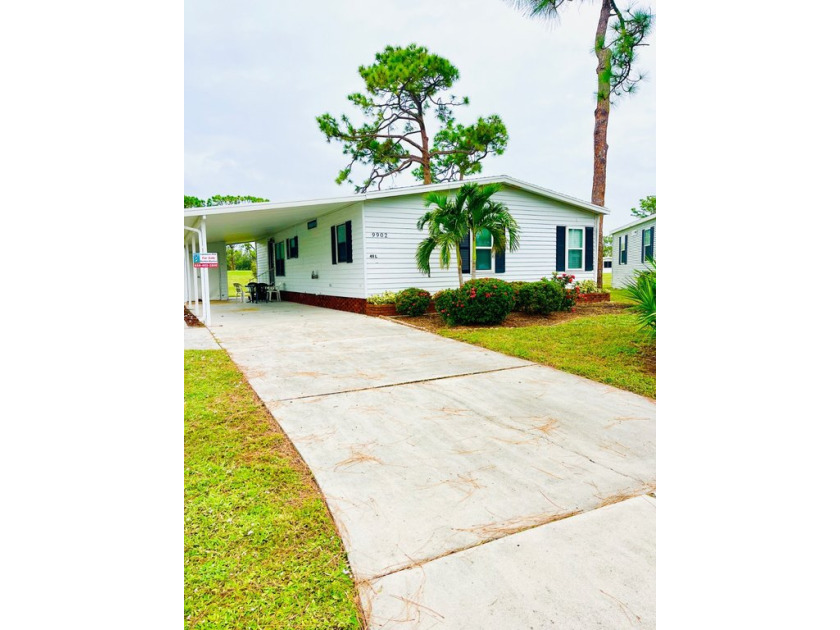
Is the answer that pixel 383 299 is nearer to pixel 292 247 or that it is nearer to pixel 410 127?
pixel 292 247

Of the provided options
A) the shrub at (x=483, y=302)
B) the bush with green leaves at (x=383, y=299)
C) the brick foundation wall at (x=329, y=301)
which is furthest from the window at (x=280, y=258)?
the shrub at (x=483, y=302)

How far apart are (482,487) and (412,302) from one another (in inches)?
310

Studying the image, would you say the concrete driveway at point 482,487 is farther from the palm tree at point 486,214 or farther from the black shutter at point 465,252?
the black shutter at point 465,252

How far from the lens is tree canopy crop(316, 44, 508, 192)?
1780 centimetres

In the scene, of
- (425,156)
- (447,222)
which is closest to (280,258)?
(425,156)

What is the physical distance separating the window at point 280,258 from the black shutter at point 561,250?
9.19m

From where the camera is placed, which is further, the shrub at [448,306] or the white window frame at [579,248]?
the white window frame at [579,248]

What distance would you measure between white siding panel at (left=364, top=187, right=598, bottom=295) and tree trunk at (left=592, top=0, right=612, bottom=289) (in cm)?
100

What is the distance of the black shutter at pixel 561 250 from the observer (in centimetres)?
1331

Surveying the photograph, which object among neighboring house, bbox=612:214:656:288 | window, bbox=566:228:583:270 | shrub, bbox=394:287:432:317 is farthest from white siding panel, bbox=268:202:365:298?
neighboring house, bbox=612:214:656:288

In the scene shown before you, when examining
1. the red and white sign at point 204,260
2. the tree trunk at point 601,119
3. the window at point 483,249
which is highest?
the tree trunk at point 601,119

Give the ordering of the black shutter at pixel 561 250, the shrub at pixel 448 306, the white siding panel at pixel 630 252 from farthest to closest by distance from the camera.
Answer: the white siding panel at pixel 630 252, the black shutter at pixel 561 250, the shrub at pixel 448 306

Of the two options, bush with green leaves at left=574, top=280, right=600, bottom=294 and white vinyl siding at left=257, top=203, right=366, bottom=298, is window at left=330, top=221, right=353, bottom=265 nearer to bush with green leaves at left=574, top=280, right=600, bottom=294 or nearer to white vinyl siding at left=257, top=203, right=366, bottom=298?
white vinyl siding at left=257, top=203, right=366, bottom=298

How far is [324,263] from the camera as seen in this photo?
13289 millimetres
